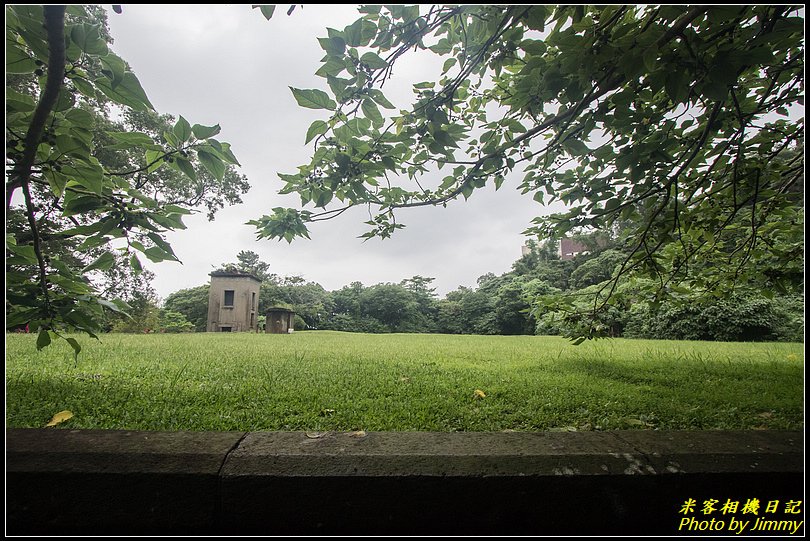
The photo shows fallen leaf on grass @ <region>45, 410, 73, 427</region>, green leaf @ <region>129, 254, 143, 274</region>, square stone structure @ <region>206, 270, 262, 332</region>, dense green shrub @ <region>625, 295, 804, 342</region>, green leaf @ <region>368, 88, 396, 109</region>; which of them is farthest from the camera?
square stone structure @ <region>206, 270, 262, 332</region>

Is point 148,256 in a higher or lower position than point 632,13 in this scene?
lower

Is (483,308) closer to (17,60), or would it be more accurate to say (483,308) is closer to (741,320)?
(741,320)

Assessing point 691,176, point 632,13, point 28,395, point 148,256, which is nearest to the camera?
point 148,256

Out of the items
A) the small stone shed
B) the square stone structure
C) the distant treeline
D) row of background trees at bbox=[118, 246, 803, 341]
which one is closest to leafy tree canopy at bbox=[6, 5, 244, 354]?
row of background trees at bbox=[118, 246, 803, 341]

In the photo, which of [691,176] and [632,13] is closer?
[632,13]

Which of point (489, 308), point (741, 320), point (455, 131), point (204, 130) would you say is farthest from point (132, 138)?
point (489, 308)

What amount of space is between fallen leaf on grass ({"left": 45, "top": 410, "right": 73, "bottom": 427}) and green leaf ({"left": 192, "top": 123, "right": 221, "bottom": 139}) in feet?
5.71

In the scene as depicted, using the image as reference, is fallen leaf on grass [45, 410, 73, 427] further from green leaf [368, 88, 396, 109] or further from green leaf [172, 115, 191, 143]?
green leaf [368, 88, 396, 109]

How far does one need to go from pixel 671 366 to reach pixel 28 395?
19.7ft

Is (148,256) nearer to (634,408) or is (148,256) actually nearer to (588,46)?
(588,46)

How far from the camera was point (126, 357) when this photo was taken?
4.11m

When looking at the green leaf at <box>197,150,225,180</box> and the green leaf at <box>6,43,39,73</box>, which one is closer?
the green leaf at <box>6,43,39,73</box>

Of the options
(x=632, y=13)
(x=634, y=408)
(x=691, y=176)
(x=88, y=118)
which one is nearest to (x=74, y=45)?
(x=88, y=118)

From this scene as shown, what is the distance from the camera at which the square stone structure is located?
15125mm
